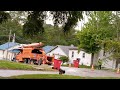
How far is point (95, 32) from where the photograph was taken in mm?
29000

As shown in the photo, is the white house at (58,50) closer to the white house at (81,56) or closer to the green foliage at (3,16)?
the white house at (81,56)

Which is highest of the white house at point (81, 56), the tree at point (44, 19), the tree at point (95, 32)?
the tree at point (95, 32)

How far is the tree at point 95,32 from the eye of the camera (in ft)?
86.1

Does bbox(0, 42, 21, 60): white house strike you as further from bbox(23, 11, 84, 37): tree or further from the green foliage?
the green foliage

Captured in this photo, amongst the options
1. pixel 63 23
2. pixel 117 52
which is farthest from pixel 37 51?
pixel 63 23

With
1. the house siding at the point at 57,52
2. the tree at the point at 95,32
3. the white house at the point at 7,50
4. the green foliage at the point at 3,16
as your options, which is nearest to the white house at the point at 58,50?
the house siding at the point at 57,52

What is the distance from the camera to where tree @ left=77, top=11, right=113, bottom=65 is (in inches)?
1033

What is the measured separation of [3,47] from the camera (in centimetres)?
3164

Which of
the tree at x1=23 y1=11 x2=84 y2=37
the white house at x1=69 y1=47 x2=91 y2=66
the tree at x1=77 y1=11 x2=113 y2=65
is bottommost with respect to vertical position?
the white house at x1=69 y1=47 x2=91 y2=66

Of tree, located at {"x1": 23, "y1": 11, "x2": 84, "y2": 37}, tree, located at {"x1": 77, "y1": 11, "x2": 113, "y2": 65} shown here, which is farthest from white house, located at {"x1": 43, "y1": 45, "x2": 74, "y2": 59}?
tree, located at {"x1": 23, "y1": 11, "x2": 84, "y2": 37}

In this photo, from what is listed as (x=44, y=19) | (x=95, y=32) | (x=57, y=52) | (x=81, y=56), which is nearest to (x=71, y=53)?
(x=81, y=56)
